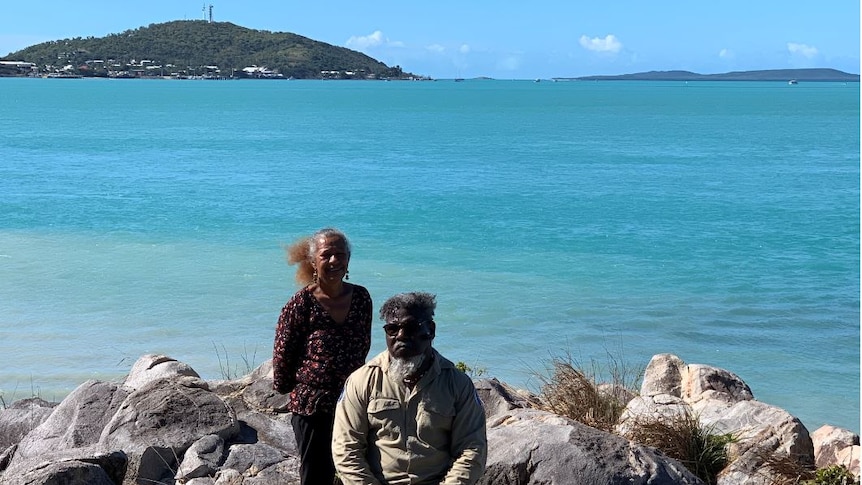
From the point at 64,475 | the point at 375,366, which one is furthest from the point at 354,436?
the point at 64,475

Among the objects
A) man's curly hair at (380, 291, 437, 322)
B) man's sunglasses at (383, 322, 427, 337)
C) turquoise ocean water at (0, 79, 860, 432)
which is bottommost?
turquoise ocean water at (0, 79, 860, 432)

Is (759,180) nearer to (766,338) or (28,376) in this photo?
(766,338)

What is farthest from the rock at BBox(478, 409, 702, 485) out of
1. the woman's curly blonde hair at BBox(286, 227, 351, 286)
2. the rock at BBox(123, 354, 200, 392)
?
the rock at BBox(123, 354, 200, 392)

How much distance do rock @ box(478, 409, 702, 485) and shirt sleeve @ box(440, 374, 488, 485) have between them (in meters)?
1.48

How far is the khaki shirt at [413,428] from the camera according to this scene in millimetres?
4141

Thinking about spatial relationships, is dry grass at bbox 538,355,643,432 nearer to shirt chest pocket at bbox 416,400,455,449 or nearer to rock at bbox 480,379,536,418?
rock at bbox 480,379,536,418

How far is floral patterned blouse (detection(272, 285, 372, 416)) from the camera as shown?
5.02 m

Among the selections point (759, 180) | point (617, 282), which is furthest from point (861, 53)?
point (759, 180)

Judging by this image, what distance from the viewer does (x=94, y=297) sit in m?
17.3

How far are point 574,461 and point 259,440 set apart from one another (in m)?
2.26

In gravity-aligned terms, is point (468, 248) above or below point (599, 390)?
below

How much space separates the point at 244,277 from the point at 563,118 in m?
73.3

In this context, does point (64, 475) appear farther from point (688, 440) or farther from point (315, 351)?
point (688, 440)

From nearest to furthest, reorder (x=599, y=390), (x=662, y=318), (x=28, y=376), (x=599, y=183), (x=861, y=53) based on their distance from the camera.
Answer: (x=861, y=53) < (x=599, y=390) < (x=28, y=376) < (x=662, y=318) < (x=599, y=183)
